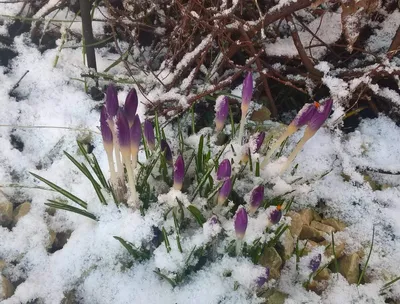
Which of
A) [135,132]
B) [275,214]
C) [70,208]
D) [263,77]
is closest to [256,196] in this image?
[275,214]

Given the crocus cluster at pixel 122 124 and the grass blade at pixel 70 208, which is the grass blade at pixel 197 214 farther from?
the grass blade at pixel 70 208

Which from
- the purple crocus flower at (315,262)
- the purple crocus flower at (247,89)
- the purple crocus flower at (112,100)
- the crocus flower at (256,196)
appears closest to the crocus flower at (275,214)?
the crocus flower at (256,196)

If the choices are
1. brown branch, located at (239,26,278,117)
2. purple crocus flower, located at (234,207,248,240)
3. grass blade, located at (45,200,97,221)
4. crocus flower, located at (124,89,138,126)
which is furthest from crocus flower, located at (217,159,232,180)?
brown branch, located at (239,26,278,117)

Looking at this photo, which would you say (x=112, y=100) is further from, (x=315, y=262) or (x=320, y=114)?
(x=315, y=262)

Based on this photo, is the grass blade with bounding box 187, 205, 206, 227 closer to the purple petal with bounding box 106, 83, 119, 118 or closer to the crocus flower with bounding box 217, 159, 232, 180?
the crocus flower with bounding box 217, 159, 232, 180

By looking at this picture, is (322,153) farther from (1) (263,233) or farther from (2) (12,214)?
(2) (12,214)

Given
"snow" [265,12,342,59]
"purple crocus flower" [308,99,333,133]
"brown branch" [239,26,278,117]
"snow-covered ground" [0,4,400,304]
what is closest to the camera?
"purple crocus flower" [308,99,333,133]
